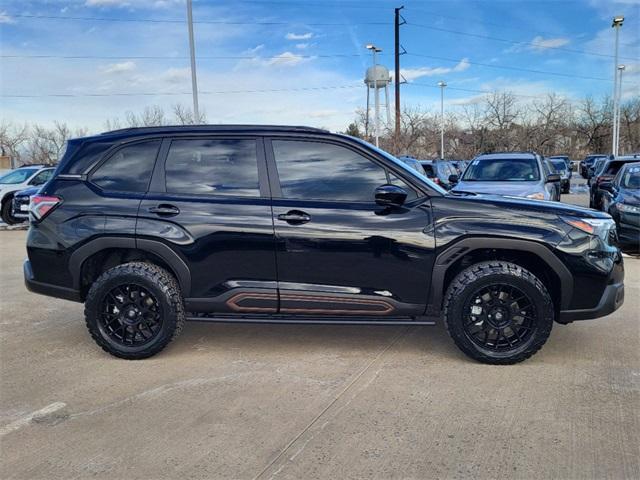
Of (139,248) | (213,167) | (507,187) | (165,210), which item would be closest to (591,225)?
(213,167)

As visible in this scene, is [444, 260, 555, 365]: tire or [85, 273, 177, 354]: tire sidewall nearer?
[444, 260, 555, 365]: tire

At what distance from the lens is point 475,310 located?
4.09m

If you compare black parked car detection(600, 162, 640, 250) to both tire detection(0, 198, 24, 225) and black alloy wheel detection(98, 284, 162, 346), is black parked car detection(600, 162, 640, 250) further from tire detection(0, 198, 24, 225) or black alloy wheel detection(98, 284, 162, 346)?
tire detection(0, 198, 24, 225)

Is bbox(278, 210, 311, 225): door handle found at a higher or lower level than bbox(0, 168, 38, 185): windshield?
lower

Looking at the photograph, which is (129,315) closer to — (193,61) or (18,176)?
(18,176)

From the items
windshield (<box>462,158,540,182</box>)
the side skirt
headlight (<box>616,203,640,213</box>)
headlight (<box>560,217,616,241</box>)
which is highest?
windshield (<box>462,158,540,182</box>)

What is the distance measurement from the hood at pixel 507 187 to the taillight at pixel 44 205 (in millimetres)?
6594

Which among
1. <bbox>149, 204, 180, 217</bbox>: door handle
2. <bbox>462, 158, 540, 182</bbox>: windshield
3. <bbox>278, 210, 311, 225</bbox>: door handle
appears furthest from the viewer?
<bbox>462, 158, 540, 182</bbox>: windshield

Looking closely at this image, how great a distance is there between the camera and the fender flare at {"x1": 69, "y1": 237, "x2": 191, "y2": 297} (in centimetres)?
424

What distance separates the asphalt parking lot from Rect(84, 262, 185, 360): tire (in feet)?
0.50

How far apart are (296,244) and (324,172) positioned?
0.63 metres

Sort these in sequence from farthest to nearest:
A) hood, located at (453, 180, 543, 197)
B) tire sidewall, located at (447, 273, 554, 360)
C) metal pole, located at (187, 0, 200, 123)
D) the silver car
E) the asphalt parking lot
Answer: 1. metal pole, located at (187, 0, 200, 123)
2. the silver car
3. hood, located at (453, 180, 543, 197)
4. tire sidewall, located at (447, 273, 554, 360)
5. the asphalt parking lot

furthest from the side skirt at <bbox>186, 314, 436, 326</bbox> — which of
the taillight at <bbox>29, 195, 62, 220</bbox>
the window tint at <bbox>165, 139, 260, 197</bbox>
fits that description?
the taillight at <bbox>29, 195, 62, 220</bbox>

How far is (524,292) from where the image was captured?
3.99 meters
